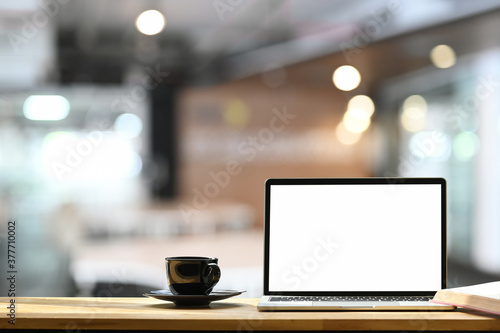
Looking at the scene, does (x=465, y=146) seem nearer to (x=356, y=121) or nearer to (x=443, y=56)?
(x=443, y=56)

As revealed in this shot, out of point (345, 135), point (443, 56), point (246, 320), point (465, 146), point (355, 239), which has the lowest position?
point (246, 320)

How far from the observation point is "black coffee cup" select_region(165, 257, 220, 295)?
1.46 m

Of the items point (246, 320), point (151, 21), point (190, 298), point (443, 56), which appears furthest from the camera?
point (443, 56)

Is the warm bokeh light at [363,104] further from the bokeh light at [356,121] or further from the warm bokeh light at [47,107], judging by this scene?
the warm bokeh light at [47,107]

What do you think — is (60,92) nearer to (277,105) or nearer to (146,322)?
(277,105)

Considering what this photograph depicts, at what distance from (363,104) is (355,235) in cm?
900

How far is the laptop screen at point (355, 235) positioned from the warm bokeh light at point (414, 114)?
26.3 ft

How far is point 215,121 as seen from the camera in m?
10.8

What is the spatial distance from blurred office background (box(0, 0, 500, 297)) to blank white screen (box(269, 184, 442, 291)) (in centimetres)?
231

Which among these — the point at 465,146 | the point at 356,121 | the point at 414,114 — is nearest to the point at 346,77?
the point at 465,146

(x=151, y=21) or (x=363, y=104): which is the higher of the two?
(x=363, y=104)

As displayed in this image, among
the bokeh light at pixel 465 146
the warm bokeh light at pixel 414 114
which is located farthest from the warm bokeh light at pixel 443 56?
the warm bokeh light at pixel 414 114

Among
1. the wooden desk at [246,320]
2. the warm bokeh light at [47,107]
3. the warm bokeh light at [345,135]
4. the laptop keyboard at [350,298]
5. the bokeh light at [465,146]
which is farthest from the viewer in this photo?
the warm bokeh light at [47,107]

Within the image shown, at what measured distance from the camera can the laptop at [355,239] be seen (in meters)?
1.46
